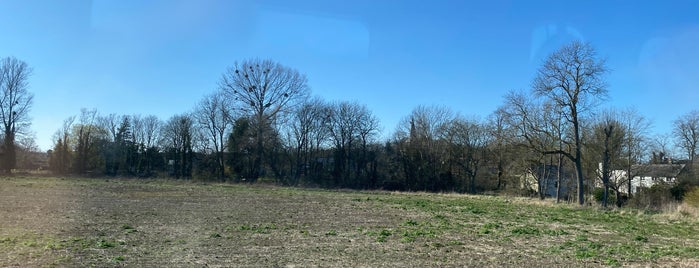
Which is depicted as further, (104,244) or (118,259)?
(104,244)

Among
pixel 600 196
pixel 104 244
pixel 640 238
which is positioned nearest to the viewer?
pixel 104 244

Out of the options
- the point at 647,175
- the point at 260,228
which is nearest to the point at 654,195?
the point at 647,175

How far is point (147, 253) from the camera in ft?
34.1

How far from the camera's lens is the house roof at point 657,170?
50000 millimetres

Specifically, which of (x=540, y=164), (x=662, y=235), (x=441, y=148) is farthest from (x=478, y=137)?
(x=662, y=235)

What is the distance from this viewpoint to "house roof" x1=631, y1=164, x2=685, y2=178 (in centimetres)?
5000

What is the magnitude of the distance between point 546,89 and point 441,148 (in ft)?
91.6

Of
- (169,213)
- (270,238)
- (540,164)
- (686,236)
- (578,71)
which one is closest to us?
(270,238)

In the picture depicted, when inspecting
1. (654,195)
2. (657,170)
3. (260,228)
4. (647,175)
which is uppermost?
(657,170)

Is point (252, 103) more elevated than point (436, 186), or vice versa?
point (252, 103)

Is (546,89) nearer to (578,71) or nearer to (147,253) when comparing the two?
(578,71)

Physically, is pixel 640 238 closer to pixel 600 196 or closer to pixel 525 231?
pixel 525 231

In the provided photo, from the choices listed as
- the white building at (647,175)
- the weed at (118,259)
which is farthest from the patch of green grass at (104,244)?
the white building at (647,175)

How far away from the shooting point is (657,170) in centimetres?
5288
